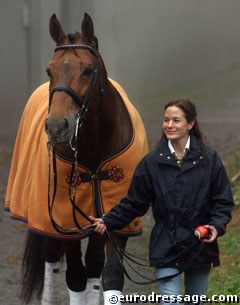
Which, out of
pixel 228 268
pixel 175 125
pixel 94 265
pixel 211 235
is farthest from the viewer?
pixel 228 268

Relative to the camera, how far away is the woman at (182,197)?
15.3 ft

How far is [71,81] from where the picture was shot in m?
4.86

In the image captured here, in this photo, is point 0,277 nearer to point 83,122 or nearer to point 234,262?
point 234,262

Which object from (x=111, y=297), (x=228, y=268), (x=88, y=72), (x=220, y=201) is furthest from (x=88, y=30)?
(x=228, y=268)

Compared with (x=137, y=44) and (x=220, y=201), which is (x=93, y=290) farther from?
(x=137, y=44)

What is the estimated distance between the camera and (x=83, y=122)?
509 centimetres

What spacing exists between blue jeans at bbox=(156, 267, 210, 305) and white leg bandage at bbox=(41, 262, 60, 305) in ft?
5.06

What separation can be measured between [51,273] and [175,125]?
6.19ft

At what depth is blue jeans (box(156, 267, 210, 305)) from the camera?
4727 mm

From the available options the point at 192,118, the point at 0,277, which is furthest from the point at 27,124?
the point at 192,118

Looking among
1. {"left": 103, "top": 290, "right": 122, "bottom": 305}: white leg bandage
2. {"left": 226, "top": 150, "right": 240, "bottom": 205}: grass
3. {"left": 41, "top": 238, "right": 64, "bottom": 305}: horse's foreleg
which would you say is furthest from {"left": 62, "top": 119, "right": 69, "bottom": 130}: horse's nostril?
{"left": 226, "top": 150, "right": 240, "bottom": 205}: grass

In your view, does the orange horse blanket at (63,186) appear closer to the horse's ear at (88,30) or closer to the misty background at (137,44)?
the horse's ear at (88,30)

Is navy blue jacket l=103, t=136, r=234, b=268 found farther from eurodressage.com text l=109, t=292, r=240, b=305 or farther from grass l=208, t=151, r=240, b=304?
grass l=208, t=151, r=240, b=304

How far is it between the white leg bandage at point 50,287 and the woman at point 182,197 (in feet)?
4.80
